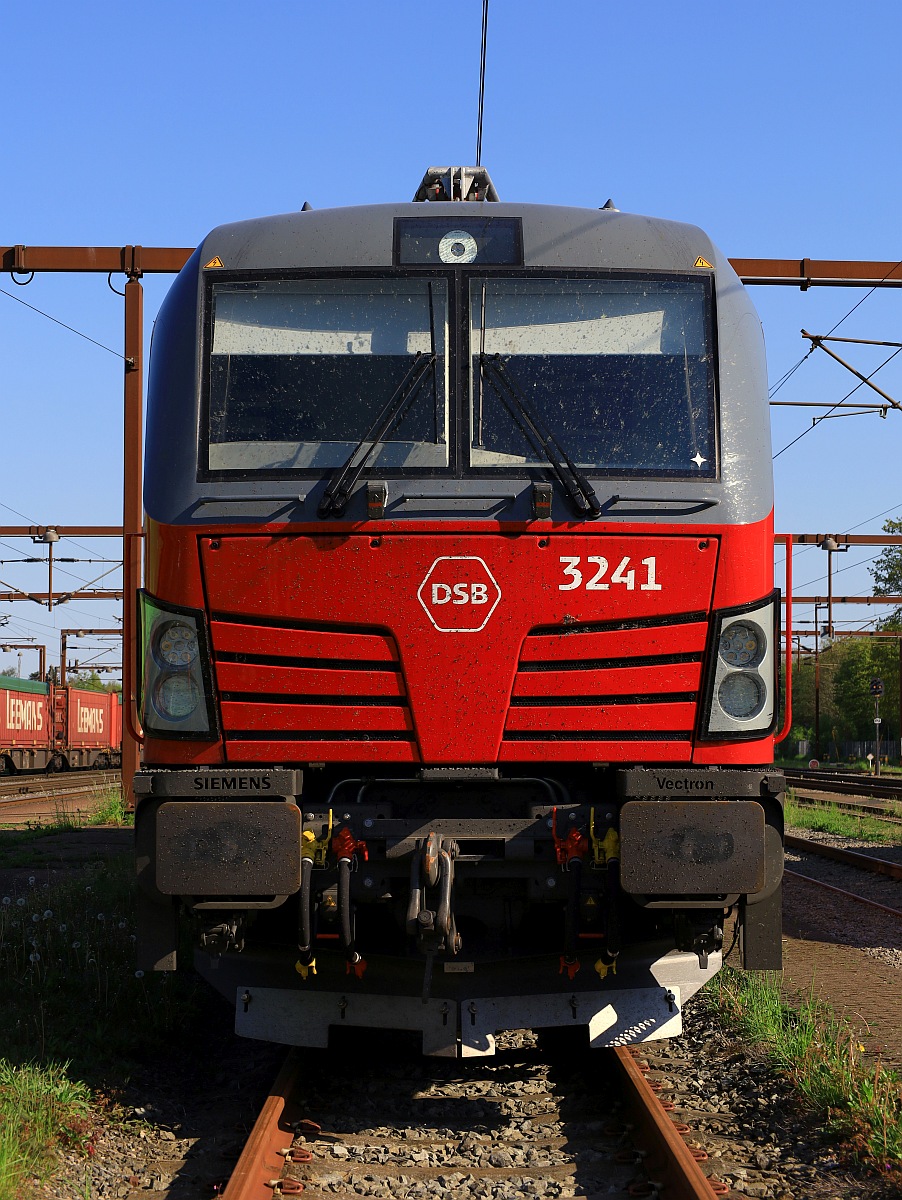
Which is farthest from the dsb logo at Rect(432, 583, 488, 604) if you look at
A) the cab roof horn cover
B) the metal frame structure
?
the metal frame structure

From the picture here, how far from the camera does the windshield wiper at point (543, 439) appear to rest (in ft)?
15.6

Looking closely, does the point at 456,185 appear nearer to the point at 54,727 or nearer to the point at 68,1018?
the point at 68,1018

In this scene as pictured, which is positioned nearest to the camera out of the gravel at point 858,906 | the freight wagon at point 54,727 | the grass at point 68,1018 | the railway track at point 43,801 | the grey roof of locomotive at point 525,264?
the grass at point 68,1018

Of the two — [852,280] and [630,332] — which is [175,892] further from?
[852,280]

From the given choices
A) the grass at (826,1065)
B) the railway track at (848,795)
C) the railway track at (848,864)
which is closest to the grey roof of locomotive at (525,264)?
the grass at (826,1065)

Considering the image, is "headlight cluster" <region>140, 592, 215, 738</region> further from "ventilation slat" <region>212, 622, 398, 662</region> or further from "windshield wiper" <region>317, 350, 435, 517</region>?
"windshield wiper" <region>317, 350, 435, 517</region>

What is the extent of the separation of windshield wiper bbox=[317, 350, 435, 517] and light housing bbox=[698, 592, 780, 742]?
1435mm

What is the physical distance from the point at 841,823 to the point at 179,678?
17.4 metres

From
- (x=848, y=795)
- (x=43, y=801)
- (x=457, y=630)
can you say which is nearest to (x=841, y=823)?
(x=848, y=795)

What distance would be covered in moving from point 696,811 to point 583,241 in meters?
2.36

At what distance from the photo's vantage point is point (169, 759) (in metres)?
4.80

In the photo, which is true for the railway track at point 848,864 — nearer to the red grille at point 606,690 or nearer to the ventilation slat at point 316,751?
the red grille at point 606,690

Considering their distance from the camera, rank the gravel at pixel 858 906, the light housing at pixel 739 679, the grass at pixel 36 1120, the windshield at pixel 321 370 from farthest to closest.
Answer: the gravel at pixel 858 906 < the windshield at pixel 321 370 < the light housing at pixel 739 679 < the grass at pixel 36 1120

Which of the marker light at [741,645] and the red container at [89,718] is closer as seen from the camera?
the marker light at [741,645]
